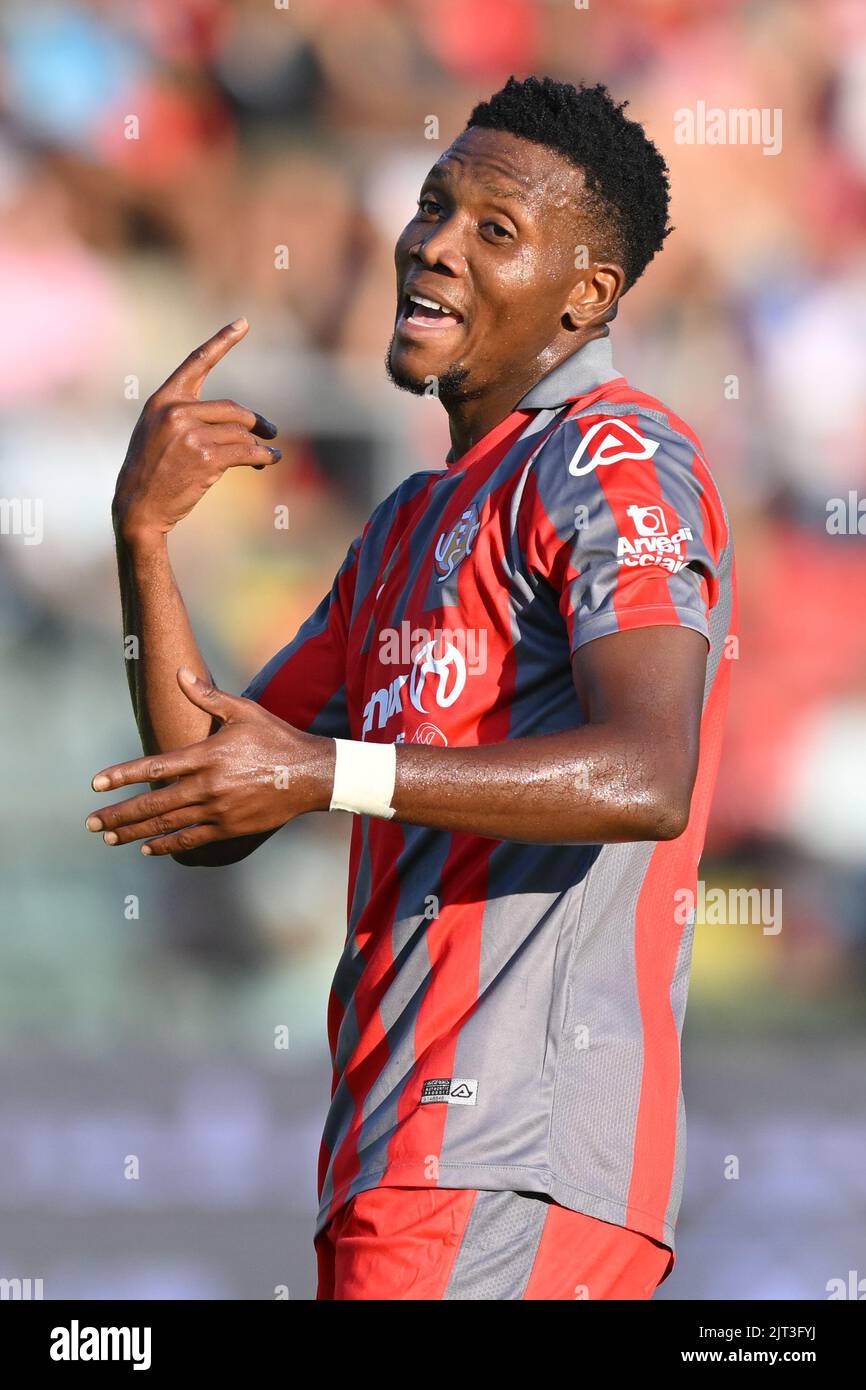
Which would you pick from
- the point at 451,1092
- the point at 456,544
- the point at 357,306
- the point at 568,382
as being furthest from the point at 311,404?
the point at 451,1092

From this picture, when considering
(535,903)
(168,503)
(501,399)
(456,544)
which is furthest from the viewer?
(501,399)

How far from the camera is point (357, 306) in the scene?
5.88 meters

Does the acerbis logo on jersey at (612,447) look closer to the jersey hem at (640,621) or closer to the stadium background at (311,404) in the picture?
the jersey hem at (640,621)

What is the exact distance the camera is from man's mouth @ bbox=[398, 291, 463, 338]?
251 centimetres

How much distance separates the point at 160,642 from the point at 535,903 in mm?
645

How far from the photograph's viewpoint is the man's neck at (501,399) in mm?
2541

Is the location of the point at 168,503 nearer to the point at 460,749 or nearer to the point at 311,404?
the point at 460,749

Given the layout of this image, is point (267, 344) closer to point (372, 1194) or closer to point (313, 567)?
point (313, 567)

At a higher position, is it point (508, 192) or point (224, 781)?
point (508, 192)

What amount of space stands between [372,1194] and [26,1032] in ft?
12.1

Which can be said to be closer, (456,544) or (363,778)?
(363,778)

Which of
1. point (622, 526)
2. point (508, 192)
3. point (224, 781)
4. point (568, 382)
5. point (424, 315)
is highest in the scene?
point (508, 192)

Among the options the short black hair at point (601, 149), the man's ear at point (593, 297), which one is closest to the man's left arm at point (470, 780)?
the man's ear at point (593, 297)

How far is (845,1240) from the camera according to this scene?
468 cm
